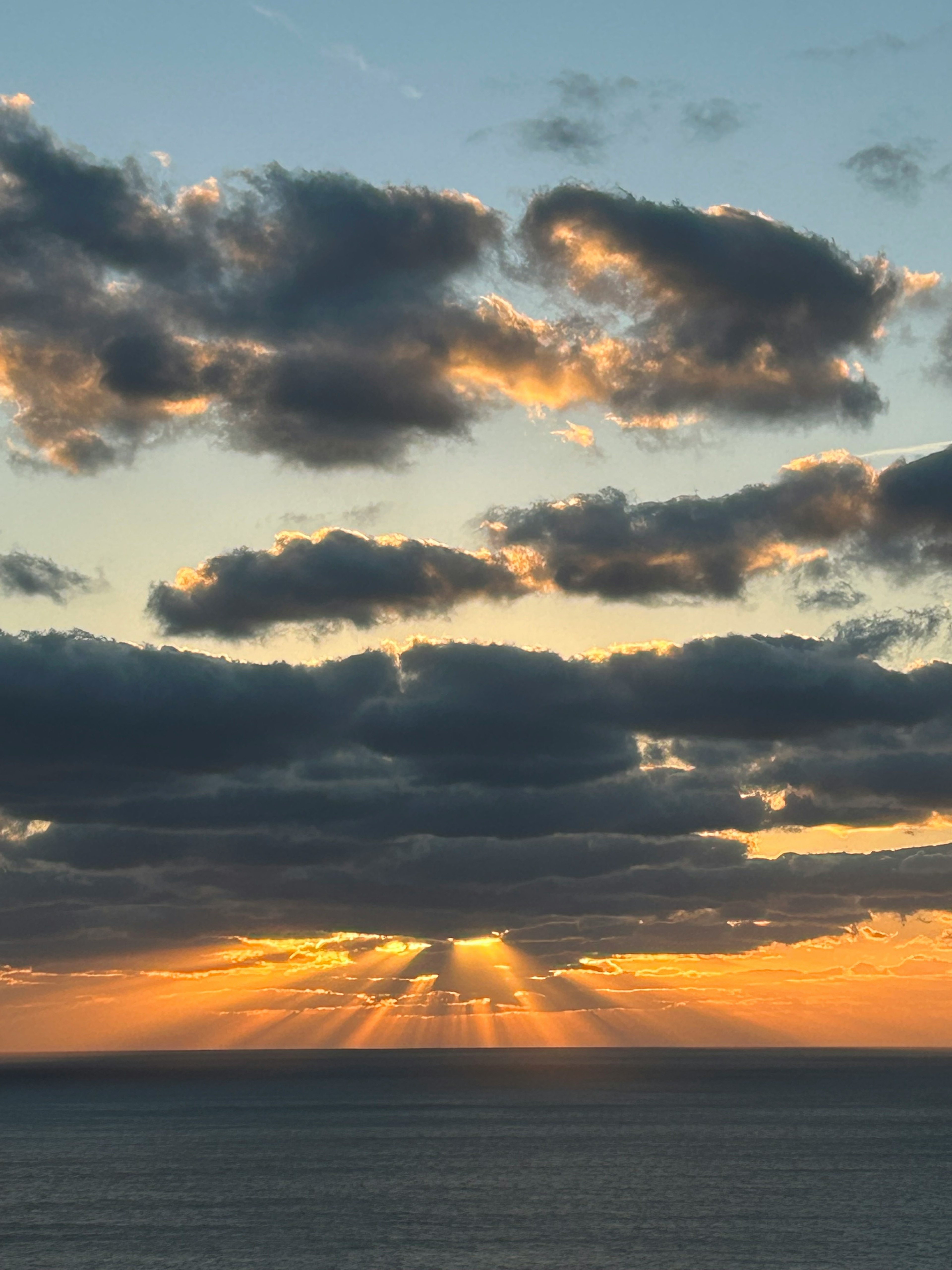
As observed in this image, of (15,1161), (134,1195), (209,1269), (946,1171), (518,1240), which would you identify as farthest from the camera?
(15,1161)

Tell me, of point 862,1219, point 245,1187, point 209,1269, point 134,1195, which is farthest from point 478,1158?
point 209,1269

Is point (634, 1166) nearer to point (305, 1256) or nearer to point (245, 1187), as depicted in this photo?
point (245, 1187)

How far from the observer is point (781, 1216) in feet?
456

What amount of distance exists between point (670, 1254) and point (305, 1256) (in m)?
30.1

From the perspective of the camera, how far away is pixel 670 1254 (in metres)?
120

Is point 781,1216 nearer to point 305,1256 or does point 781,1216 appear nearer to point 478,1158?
point 305,1256

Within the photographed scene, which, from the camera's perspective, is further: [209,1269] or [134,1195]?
[134,1195]

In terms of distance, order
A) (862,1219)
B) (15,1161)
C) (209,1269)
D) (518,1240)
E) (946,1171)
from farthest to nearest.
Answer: (15,1161) < (946,1171) < (862,1219) < (518,1240) < (209,1269)

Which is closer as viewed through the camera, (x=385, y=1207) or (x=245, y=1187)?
(x=385, y=1207)

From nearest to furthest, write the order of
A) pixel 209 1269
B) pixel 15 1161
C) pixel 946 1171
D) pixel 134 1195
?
pixel 209 1269 → pixel 134 1195 → pixel 946 1171 → pixel 15 1161

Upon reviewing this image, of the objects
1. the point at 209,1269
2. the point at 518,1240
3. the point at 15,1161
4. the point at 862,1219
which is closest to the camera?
the point at 209,1269

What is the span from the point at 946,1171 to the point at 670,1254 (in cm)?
7284

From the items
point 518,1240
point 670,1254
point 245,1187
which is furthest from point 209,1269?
point 245,1187

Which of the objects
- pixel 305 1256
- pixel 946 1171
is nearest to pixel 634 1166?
pixel 946 1171
